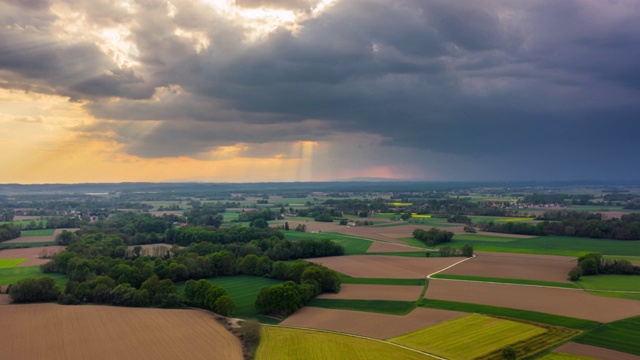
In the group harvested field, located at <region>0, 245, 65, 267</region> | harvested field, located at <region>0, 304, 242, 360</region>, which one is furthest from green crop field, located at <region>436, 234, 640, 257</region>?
harvested field, located at <region>0, 245, 65, 267</region>

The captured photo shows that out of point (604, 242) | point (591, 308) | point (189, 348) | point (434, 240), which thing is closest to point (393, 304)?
point (591, 308)

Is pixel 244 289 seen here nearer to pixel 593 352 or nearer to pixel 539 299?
pixel 539 299

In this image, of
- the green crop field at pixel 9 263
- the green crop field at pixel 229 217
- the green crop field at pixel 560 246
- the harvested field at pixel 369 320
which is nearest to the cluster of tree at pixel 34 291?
the green crop field at pixel 9 263

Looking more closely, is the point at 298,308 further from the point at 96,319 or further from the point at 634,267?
the point at 634,267

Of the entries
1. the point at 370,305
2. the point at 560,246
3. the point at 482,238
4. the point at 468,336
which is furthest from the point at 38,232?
the point at 560,246

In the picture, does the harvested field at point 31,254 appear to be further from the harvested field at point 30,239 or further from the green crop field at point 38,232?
the green crop field at point 38,232
